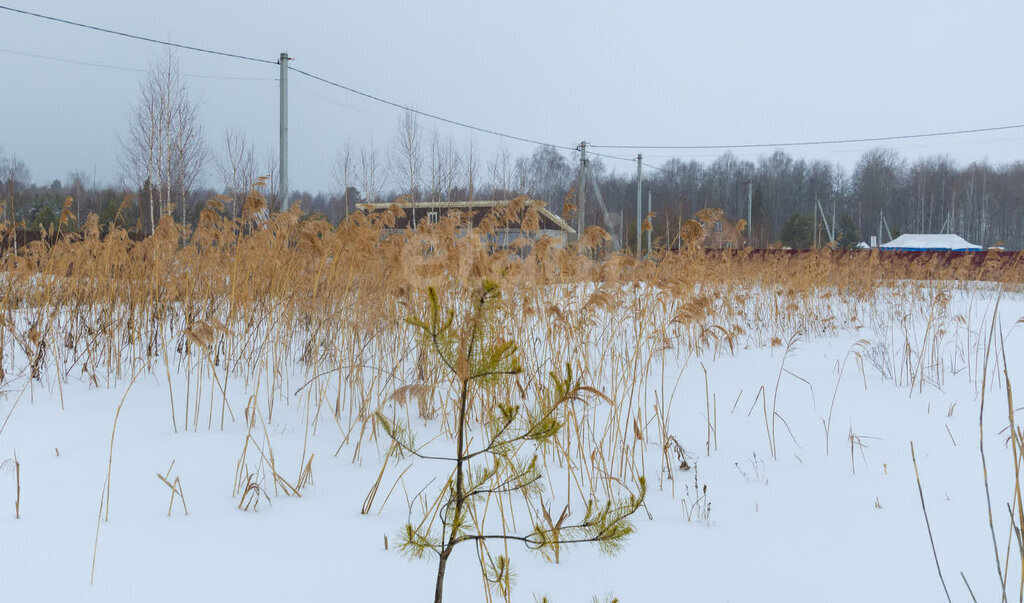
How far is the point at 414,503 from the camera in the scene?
1804 mm

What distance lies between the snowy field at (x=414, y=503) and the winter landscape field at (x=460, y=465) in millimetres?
10

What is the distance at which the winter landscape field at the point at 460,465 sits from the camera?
4.39 feet

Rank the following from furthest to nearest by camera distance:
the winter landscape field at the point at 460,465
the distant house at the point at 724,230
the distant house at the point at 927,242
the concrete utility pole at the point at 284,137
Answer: the distant house at the point at 927,242 → the concrete utility pole at the point at 284,137 → the distant house at the point at 724,230 → the winter landscape field at the point at 460,465

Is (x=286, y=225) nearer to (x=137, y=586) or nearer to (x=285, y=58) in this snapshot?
(x=137, y=586)

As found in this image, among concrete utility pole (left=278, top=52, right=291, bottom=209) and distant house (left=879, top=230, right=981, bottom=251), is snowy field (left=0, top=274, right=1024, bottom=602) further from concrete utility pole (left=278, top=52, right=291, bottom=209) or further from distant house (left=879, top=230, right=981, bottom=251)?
distant house (left=879, top=230, right=981, bottom=251)

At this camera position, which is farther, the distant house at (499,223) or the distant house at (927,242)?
the distant house at (927,242)

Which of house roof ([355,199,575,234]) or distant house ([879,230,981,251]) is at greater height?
distant house ([879,230,981,251])

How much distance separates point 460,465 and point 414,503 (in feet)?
2.96

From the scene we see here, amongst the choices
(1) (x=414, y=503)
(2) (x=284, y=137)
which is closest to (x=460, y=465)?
(1) (x=414, y=503)

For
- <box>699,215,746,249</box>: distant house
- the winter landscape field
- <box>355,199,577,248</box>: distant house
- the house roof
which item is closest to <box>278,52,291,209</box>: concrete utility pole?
the house roof

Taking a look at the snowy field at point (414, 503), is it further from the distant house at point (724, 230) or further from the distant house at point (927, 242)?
the distant house at point (927, 242)

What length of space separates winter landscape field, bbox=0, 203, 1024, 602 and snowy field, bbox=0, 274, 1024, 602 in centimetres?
1

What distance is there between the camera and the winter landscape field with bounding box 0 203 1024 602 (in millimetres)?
1338

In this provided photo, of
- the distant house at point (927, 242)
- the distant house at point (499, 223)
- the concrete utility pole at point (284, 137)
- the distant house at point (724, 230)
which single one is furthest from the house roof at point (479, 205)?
the distant house at point (927, 242)
